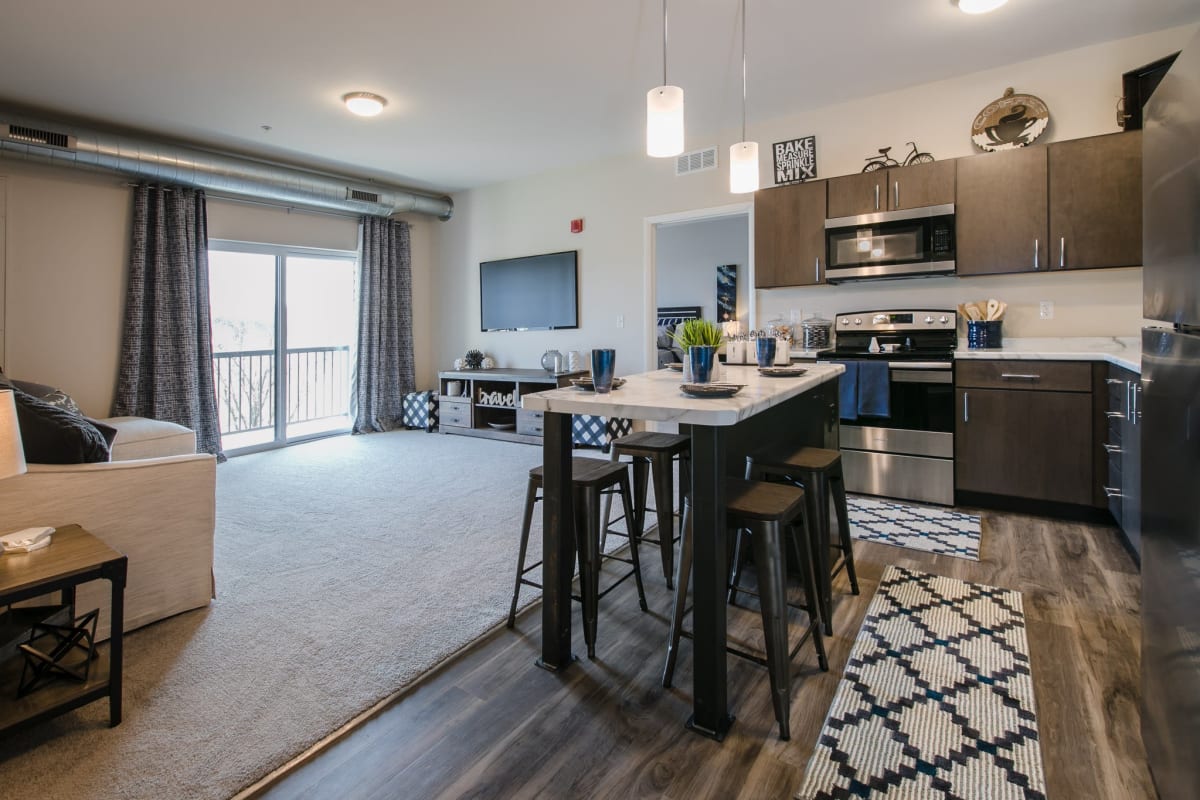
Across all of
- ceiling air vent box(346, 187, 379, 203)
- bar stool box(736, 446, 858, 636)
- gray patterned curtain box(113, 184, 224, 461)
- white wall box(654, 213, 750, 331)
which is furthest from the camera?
white wall box(654, 213, 750, 331)

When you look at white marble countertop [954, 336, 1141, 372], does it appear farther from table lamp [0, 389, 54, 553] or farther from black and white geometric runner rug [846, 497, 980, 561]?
table lamp [0, 389, 54, 553]

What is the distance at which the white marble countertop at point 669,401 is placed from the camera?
4.51 feet

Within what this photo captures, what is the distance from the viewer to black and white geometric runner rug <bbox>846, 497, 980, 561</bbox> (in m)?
2.87

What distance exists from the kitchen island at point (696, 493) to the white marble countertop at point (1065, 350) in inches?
67.4

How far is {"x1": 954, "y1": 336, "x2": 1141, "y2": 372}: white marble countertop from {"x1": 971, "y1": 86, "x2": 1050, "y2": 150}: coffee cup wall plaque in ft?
3.88

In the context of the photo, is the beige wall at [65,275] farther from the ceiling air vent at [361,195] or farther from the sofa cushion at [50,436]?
the sofa cushion at [50,436]

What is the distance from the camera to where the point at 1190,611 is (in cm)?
104

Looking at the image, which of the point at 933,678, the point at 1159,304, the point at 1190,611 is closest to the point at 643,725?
the point at 933,678

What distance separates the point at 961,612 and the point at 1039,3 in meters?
2.95

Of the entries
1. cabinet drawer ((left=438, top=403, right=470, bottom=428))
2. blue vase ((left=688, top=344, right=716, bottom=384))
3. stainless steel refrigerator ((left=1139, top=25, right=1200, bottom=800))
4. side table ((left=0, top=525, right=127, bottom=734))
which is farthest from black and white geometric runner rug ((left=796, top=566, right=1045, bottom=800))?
cabinet drawer ((left=438, top=403, right=470, bottom=428))

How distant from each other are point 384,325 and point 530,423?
2.05 metres

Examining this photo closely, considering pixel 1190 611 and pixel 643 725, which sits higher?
pixel 1190 611

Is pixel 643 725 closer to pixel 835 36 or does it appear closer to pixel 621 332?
pixel 835 36

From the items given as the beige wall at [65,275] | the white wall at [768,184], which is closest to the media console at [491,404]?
the white wall at [768,184]
